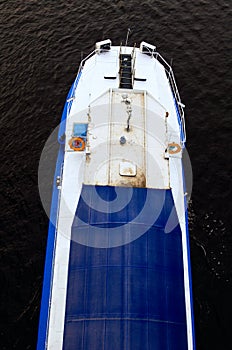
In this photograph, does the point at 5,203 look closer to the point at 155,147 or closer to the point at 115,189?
the point at 115,189

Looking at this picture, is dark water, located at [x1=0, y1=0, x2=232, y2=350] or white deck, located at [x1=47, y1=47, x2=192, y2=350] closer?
white deck, located at [x1=47, y1=47, x2=192, y2=350]

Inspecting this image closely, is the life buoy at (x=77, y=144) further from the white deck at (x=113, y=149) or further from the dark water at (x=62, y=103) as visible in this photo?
the dark water at (x=62, y=103)

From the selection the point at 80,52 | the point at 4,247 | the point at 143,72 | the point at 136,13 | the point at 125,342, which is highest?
the point at 136,13

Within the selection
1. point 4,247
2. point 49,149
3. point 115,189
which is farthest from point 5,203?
point 115,189

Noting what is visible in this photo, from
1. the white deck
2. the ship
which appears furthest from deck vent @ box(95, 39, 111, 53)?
the ship

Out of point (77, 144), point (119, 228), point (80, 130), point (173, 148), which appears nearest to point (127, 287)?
point (119, 228)

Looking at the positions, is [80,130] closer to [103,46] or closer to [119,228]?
[119,228]

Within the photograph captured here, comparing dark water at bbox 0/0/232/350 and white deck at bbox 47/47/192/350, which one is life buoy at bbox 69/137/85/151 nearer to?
white deck at bbox 47/47/192/350
